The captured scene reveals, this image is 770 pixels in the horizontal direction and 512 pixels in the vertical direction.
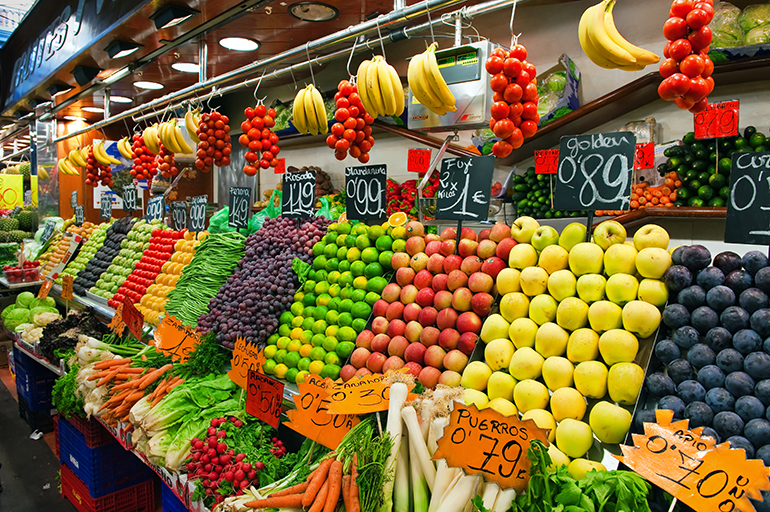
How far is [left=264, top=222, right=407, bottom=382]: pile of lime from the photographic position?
7.41ft

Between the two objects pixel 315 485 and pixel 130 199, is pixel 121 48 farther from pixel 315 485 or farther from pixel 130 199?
pixel 315 485

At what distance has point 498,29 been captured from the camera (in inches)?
191

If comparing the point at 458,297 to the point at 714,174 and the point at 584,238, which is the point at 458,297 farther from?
the point at 714,174

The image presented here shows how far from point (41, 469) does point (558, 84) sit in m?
5.07

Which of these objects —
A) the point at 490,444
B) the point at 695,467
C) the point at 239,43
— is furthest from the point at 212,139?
the point at 695,467

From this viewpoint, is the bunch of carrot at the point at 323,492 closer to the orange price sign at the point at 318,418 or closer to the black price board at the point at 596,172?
the orange price sign at the point at 318,418

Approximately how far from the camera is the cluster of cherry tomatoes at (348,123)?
293 centimetres

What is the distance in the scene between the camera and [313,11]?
13.1 ft

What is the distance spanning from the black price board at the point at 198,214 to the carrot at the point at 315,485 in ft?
10.2

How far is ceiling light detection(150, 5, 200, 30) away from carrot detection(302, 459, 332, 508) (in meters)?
3.65

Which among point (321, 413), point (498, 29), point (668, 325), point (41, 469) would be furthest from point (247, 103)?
point (668, 325)

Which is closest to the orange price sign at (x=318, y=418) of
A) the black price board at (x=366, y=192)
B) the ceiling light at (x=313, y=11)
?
the black price board at (x=366, y=192)

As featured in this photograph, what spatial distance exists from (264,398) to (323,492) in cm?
58

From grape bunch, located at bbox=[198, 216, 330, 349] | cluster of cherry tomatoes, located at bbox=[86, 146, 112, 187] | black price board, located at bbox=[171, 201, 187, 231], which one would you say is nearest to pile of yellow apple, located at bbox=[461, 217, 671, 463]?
grape bunch, located at bbox=[198, 216, 330, 349]
